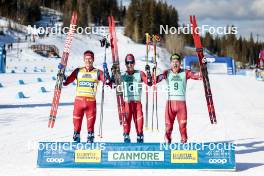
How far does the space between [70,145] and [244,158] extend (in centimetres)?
Answer: 325

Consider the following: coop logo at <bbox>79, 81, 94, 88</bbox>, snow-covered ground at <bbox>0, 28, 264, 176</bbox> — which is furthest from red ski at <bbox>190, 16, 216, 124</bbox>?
coop logo at <bbox>79, 81, 94, 88</bbox>

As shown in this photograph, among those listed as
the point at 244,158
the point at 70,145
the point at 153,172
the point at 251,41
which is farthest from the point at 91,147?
the point at 251,41

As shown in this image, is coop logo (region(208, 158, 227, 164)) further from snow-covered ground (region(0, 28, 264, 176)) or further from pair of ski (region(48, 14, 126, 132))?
Answer: pair of ski (region(48, 14, 126, 132))

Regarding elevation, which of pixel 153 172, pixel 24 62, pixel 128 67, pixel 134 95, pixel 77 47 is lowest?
pixel 153 172

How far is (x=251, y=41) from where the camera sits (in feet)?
443

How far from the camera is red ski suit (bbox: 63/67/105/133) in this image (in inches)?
300

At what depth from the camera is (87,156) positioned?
6.73 metres

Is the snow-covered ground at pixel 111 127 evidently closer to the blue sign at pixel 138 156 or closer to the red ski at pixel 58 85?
the blue sign at pixel 138 156

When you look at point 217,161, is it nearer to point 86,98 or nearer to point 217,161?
point 217,161

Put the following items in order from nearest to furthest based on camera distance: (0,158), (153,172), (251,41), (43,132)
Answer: (153,172)
(0,158)
(43,132)
(251,41)

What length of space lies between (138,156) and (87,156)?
2.68ft

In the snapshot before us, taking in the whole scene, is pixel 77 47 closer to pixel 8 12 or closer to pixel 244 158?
pixel 8 12

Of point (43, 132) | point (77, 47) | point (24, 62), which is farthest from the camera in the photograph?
point (77, 47)

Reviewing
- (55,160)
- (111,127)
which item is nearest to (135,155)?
(55,160)
